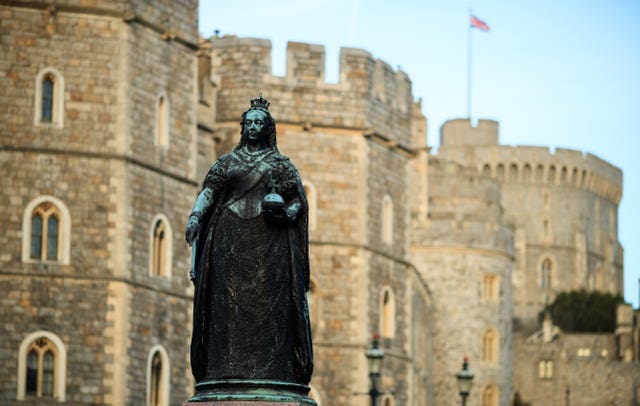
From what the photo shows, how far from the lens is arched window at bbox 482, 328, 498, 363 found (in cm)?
6600

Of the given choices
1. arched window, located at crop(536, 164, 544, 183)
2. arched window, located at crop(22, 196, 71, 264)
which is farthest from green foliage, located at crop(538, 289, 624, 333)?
arched window, located at crop(22, 196, 71, 264)

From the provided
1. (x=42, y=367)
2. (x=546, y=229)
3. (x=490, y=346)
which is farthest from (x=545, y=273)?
(x=42, y=367)

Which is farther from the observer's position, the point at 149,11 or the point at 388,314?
the point at 388,314

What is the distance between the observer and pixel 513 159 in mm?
114438

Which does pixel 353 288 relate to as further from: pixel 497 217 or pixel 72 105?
pixel 497 217

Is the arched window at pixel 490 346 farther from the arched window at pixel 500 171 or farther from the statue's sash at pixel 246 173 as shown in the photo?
the statue's sash at pixel 246 173

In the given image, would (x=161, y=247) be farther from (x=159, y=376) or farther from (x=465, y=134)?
(x=465, y=134)

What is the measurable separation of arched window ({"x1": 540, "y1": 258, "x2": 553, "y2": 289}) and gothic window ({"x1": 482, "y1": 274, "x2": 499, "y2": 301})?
47043 millimetres

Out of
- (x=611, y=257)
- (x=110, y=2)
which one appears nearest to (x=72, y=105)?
(x=110, y=2)

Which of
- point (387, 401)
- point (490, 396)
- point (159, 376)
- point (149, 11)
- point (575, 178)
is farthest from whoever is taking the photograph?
point (575, 178)

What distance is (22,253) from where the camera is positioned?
37.6 m

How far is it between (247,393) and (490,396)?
5375 centimetres

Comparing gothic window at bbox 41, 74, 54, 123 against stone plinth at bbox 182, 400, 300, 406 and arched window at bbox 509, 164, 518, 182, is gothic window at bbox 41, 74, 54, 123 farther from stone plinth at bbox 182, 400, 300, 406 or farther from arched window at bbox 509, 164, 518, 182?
arched window at bbox 509, 164, 518, 182

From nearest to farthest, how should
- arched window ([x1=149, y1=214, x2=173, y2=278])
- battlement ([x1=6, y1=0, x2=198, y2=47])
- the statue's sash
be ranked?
the statue's sash → battlement ([x1=6, y1=0, x2=198, y2=47]) → arched window ([x1=149, y1=214, x2=173, y2=278])
